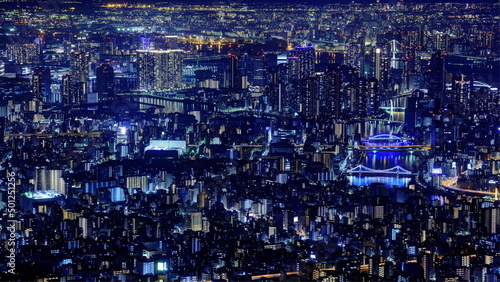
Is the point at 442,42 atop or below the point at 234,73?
atop

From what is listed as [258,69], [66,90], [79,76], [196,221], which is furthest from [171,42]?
[196,221]

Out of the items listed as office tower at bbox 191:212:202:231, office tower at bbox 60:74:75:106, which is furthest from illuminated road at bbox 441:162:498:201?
office tower at bbox 60:74:75:106

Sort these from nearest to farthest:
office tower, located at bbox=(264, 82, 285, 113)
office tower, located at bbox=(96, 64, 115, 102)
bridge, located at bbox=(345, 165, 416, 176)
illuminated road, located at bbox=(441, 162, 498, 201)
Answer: illuminated road, located at bbox=(441, 162, 498, 201) → bridge, located at bbox=(345, 165, 416, 176) → office tower, located at bbox=(264, 82, 285, 113) → office tower, located at bbox=(96, 64, 115, 102)

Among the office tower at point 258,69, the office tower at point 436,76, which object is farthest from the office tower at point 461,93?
the office tower at point 258,69

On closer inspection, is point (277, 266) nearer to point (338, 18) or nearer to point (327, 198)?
point (327, 198)

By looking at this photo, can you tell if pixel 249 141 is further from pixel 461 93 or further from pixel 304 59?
pixel 304 59

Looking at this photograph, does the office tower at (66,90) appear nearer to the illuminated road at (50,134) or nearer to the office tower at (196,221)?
the illuminated road at (50,134)

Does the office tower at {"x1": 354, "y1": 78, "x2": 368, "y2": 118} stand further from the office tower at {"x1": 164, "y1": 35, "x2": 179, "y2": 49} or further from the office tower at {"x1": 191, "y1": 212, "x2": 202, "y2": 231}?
the office tower at {"x1": 191, "y1": 212, "x2": 202, "y2": 231}
